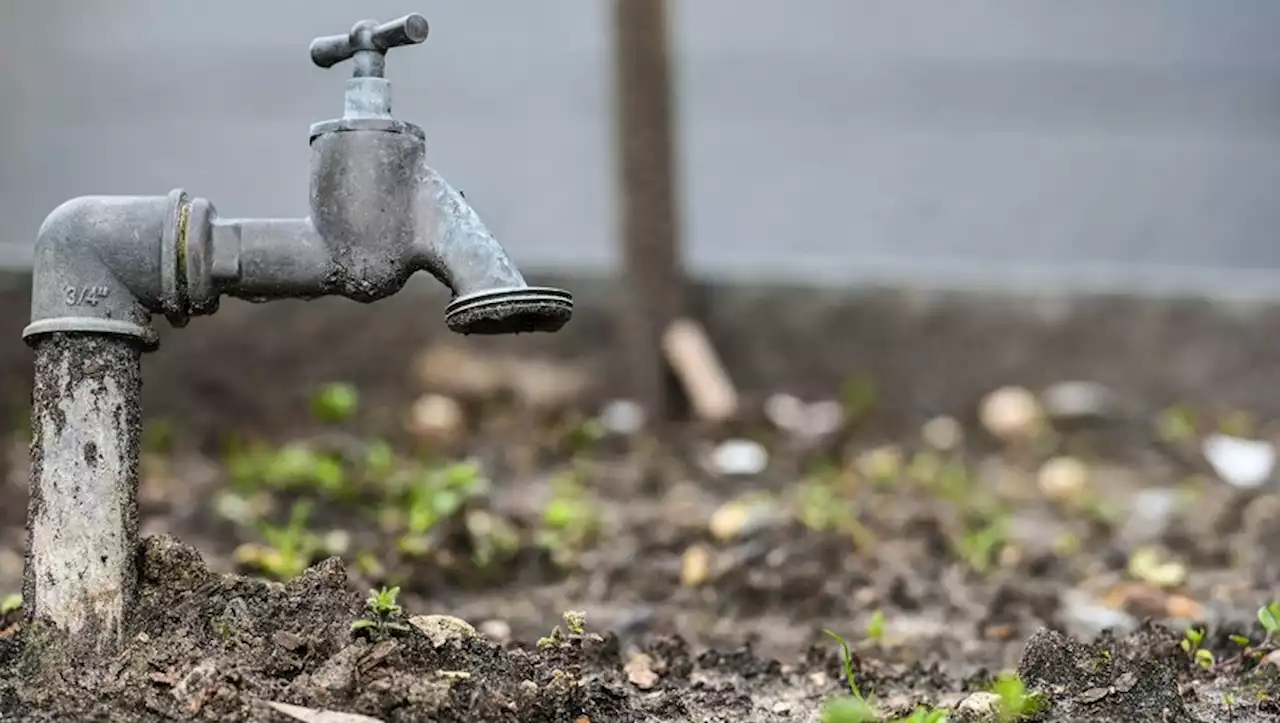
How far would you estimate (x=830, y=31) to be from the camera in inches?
181

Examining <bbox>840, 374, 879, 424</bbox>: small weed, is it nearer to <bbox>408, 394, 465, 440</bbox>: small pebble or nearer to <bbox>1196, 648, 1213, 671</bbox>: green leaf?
<bbox>408, 394, 465, 440</bbox>: small pebble

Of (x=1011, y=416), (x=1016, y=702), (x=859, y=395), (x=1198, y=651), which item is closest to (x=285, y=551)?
(x=1016, y=702)

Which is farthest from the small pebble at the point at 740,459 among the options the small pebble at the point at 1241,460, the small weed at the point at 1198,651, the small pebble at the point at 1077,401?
the small weed at the point at 1198,651

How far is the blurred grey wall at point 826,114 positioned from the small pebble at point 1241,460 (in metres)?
0.98

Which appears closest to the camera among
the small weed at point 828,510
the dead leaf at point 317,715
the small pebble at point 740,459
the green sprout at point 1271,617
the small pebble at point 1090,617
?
the dead leaf at point 317,715

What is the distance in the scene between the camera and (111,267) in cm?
156

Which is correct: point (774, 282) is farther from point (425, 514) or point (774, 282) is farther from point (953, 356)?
point (425, 514)

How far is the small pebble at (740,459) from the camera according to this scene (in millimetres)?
3451

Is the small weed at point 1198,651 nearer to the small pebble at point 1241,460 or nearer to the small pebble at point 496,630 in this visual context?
the small pebble at point 496,630

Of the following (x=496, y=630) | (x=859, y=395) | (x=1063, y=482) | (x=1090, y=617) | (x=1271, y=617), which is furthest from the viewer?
(x=859, y=395)

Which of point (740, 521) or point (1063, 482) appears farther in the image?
point (1063, 482)

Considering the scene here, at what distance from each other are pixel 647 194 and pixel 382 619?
236 centimetres

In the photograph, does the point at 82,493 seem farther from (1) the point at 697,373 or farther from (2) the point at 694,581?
(1) the point at 697,373

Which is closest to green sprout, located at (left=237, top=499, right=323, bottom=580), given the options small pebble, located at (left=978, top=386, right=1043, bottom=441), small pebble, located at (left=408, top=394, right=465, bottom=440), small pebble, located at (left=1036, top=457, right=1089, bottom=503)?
small pebble, located at (left=408, top=394, right=465, bottom=440)
